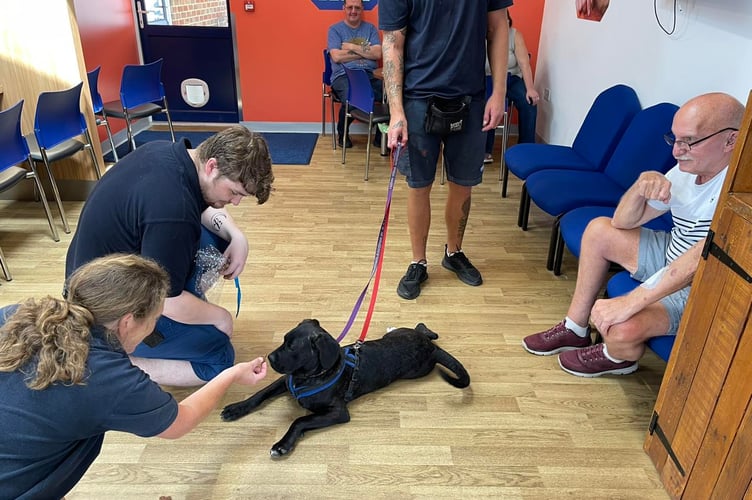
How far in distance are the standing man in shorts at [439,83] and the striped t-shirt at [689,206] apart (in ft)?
2.85

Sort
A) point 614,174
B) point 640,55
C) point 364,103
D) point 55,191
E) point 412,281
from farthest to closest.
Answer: point 364,103 → point 55,191 → point 640,55 → point 614,174 → point 412,281

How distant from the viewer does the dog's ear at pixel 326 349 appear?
1.75 m

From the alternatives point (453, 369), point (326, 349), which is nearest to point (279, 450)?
point (326, 349)

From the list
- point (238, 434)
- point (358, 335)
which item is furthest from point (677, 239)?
point (238, 434)

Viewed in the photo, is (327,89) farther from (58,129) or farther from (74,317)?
(74,317)

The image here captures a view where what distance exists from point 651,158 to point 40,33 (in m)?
3.51

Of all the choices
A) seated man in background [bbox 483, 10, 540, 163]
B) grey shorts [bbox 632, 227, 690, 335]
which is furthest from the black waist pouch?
seated man in background [bbox 483, 10, 540, 163]

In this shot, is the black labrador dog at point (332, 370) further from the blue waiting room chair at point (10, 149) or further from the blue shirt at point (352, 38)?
the blue shirt at point (352, 38)

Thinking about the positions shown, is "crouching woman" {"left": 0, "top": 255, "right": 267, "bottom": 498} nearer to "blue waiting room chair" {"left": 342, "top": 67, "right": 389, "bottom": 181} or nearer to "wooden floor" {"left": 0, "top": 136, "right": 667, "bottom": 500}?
"wooden floor" {"left": 0, "top": 136, "right": 667, "bottom": 500}

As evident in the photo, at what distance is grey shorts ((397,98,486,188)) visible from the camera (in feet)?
8.08

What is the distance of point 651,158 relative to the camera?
2.67m

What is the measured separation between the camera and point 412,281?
2670mm

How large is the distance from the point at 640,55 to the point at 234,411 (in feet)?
9.28

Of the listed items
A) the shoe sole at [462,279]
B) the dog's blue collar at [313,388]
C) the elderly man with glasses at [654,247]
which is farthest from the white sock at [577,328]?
the dog's blue collar at [313,388]
